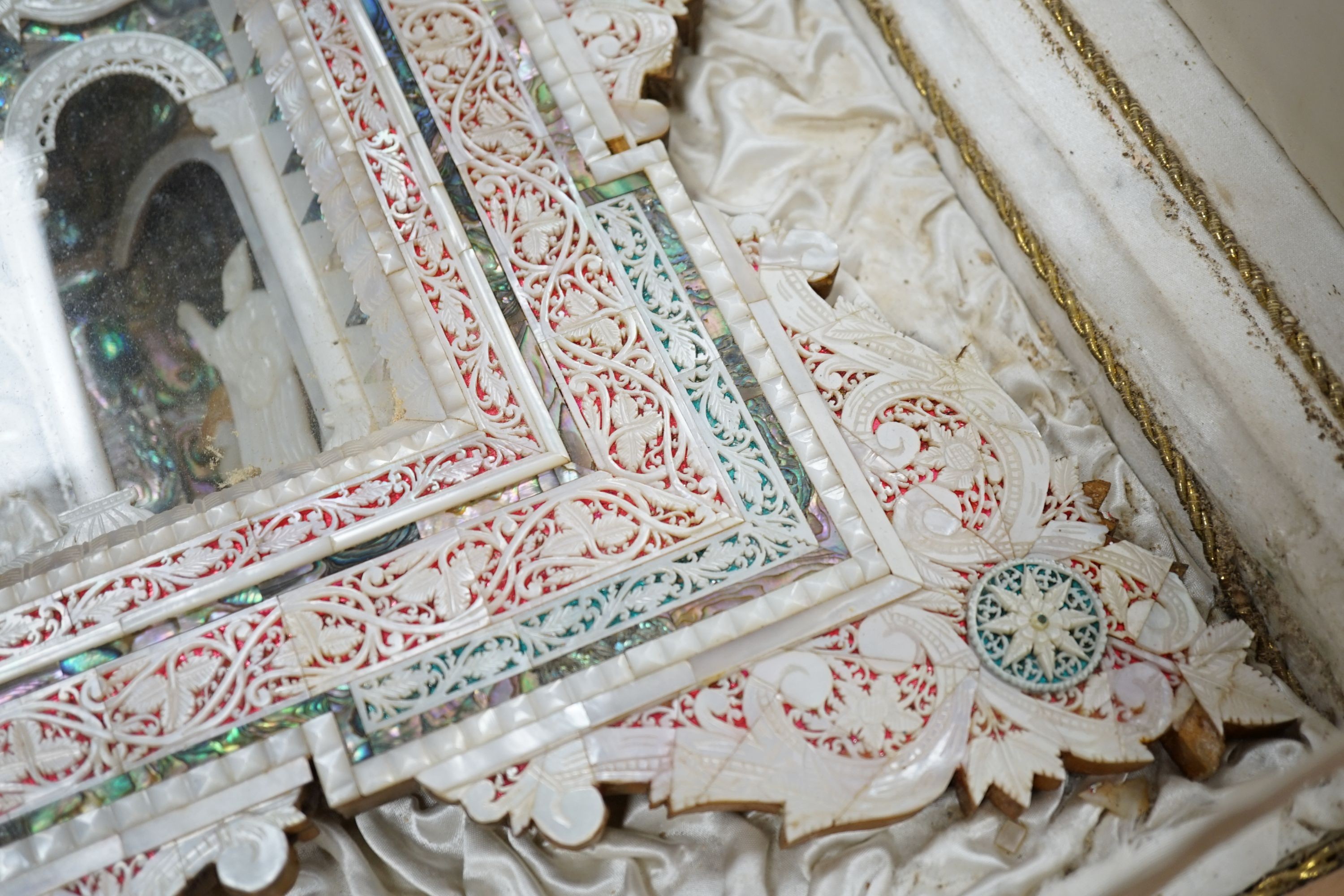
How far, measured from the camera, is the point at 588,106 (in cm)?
233

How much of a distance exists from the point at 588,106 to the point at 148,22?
1.02 meters

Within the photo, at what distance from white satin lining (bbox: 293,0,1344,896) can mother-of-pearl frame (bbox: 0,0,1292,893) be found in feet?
0.40

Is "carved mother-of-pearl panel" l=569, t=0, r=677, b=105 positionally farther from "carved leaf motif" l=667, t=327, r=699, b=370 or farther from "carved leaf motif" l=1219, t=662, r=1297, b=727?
"carved leaf motif" l=1219, t=662, r=1297, b=727

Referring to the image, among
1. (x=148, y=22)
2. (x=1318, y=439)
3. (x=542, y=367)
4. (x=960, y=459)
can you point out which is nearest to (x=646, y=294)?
(x=542, y=367)

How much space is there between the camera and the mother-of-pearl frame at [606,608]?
1810 millimetres

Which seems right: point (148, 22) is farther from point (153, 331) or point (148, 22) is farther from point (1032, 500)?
point (1032, 500)

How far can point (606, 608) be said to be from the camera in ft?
6.31

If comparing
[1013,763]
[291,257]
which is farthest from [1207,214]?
[291,257]

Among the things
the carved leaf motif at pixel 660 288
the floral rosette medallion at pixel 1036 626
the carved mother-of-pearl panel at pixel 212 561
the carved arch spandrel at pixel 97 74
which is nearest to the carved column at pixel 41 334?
the carved arch spandrel at pixel 97 74

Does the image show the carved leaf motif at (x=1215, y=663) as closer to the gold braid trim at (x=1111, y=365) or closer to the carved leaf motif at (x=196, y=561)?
the gold braid trim at (x=1111, y=365)

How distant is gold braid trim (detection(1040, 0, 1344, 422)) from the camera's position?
1926 mm

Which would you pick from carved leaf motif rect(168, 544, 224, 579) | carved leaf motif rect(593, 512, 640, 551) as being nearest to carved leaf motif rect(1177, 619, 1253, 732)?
carved leaf motif rect(593, 512, 640, 551)

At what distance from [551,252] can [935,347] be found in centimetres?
72

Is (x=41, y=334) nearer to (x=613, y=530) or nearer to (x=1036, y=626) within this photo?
(x=613, y=530)
